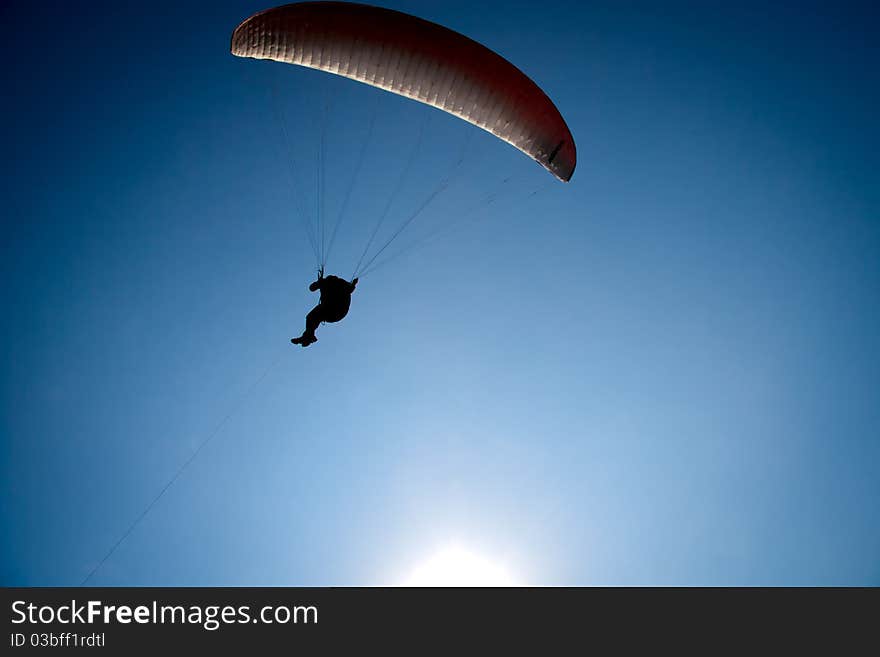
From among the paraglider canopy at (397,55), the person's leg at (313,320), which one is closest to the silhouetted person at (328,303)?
the person's leg at (313,320)

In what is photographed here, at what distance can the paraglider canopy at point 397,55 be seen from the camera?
8.35 m

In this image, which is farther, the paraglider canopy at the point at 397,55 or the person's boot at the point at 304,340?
the person's boot at the point at 304,340

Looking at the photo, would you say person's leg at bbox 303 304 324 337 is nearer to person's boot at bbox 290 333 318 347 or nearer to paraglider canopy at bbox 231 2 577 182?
person's boot at bbox 290 333 318 347

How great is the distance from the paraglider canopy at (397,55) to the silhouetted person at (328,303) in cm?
356

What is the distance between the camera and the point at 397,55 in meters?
8.55

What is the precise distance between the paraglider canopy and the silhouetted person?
3.56m

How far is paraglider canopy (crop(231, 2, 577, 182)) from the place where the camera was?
8352mm

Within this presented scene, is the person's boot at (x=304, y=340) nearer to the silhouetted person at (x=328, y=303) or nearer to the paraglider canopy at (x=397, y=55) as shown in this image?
the silhouetted person at (x=328, y=303)
